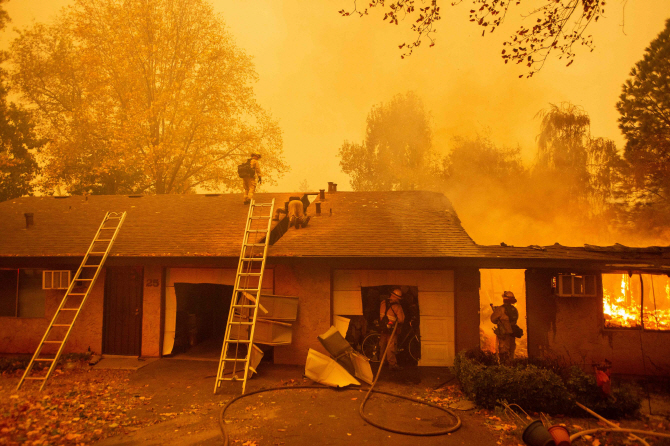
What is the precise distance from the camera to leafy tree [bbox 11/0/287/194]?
74.2 ft

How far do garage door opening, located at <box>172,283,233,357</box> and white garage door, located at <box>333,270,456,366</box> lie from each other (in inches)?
165

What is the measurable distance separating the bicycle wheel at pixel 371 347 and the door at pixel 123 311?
6.14 metres

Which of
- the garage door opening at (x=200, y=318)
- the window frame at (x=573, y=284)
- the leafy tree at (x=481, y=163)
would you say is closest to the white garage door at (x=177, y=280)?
the garage door opening at (x=200, y=318)

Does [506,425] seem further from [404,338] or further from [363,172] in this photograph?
[363,172]

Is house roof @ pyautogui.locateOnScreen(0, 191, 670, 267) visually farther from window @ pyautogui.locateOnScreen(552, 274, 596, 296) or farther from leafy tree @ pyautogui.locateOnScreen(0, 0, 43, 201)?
leafy tree @ pyautogui.locateOnScreen(0, 0, 43, 201)

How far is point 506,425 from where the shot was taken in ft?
22.6

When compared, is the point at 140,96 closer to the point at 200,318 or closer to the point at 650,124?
the point at 200,318

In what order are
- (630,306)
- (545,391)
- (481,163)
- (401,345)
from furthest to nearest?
(481,163), (401,345), (630,306), (545,391)

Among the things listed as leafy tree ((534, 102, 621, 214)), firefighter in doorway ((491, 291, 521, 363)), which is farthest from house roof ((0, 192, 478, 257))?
leafy tree ((534, 102, 621, 214))

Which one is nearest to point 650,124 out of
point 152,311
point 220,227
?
point 220,227

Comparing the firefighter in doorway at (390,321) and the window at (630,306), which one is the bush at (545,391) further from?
the window at (630,306)

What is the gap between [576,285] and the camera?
32.4 ft

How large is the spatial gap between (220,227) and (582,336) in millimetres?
10116

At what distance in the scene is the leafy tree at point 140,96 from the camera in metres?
22.6
